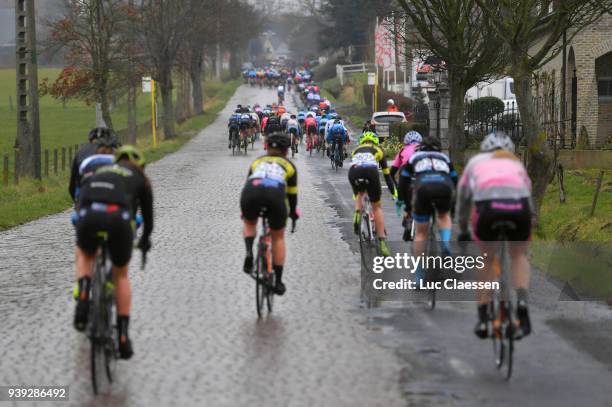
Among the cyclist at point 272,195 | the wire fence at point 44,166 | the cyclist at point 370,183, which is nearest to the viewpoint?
the cyclist at point 272,195

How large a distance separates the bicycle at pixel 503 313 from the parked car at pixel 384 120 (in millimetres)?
35124

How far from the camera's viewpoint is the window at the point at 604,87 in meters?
36.7

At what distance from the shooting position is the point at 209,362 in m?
9.02

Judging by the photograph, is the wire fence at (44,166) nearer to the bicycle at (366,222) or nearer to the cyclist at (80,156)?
the bicycle at (366,222)

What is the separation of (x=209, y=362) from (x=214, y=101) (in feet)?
297

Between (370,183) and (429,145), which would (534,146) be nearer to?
(370,183)

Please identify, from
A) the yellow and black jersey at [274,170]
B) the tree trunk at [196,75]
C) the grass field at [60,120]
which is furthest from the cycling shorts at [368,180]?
the tree trunk at [196,75]

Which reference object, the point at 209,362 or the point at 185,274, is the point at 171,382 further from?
the point at 185,274

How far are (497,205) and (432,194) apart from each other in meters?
2.82

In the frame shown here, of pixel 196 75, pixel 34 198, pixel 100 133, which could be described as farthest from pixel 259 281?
pixel 196 75

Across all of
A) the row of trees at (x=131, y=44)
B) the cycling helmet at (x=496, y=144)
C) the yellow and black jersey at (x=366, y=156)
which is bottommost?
the yellow and black jersey at (x=366, y=156)

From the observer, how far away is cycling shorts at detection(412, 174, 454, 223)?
11266mm

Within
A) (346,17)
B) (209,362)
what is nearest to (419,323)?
(209,362)

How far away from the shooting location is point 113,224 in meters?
8.05
